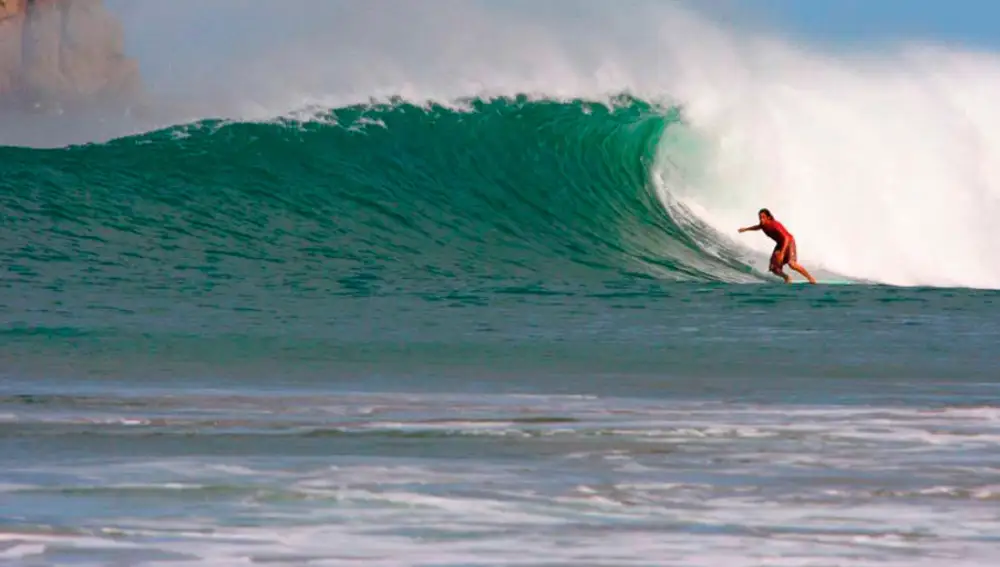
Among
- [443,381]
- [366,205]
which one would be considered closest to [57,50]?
[366,205]

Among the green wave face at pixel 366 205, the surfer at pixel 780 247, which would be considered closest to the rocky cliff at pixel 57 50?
the green wave face at pixel 366 205

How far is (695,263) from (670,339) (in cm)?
692

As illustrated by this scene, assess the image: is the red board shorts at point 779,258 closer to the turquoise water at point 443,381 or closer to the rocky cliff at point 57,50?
the turquoise water at point 443,381

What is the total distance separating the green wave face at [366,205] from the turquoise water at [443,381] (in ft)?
0.16

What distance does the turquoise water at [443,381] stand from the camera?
12.6 feet

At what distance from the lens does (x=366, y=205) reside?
629 inches

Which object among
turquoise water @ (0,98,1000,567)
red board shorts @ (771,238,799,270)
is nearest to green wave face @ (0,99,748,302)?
turquoise water @ (0,98,1000,567)

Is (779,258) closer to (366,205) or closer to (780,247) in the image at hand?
(780,247)

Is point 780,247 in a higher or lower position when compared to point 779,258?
higher

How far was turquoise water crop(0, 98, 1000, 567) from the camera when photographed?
3.83 meters

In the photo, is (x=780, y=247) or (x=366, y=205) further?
(x=366, y=205)

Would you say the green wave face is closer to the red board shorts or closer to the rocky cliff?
the red board shorts

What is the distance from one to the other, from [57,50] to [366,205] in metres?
8.00

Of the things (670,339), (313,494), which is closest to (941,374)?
(670,339)
